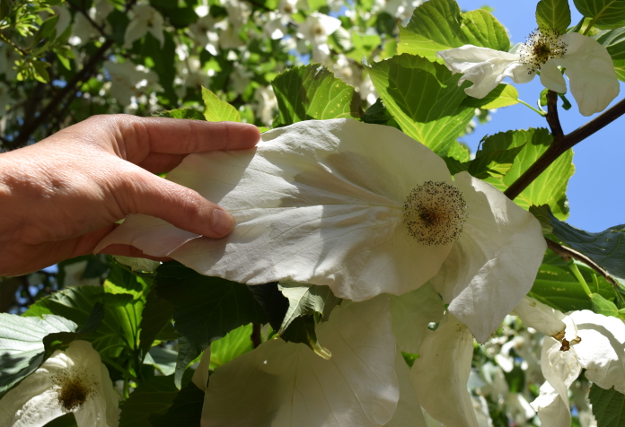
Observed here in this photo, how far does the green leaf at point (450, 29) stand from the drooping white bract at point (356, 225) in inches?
6.5

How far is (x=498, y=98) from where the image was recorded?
54 cm

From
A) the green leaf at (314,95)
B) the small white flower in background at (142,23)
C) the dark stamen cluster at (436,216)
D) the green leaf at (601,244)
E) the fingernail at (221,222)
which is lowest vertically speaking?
the small white flower in background at (142,23)

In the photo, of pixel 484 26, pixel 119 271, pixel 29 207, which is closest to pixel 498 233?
pixel 484 26

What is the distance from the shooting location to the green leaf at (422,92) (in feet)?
1.63

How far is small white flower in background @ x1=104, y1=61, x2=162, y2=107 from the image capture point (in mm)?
1846

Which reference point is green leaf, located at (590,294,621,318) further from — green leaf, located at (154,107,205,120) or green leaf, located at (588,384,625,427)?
green leaf, located at (154,107,205,120)

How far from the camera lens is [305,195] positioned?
433 mm

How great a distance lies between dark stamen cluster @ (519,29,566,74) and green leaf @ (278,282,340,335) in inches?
10.5

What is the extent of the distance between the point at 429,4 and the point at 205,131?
0.26 meters

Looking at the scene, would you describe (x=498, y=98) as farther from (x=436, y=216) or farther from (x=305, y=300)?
(x=305, y=300)

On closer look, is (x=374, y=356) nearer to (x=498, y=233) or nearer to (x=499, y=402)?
(x=498, y=233)

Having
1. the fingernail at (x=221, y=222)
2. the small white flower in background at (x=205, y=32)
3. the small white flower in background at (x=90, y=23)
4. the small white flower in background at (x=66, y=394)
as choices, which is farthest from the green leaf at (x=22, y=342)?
the small white flower in background at (x=205, y=32)

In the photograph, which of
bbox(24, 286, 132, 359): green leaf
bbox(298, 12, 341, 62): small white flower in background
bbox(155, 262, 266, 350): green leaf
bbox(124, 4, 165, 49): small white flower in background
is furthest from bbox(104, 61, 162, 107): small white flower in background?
bbox(155, 262, 266, 350): green leaf

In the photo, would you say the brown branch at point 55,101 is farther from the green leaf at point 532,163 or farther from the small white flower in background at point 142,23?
the green leaf at point 532,163
